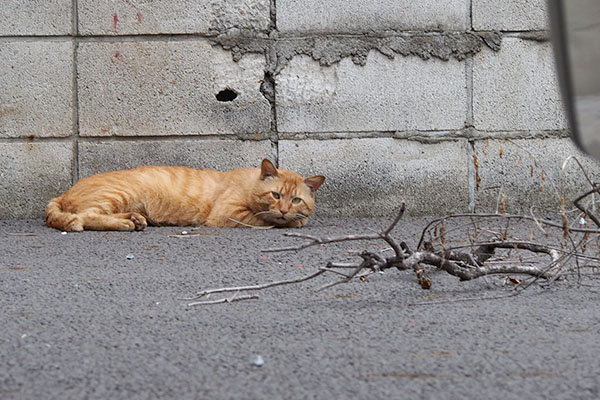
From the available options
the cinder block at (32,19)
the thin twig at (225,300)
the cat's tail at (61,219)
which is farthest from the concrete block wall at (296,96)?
the thin twig at (225,300)

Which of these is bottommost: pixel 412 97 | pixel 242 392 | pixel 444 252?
pixel 242 392

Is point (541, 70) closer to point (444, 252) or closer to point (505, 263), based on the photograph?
point (505, 263)

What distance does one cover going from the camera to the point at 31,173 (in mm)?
4902

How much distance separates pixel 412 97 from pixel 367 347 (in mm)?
3219

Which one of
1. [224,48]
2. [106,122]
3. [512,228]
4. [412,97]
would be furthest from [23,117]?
[512,228]

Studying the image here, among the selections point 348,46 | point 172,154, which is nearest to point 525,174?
point 348,46

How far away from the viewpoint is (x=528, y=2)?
4.96m

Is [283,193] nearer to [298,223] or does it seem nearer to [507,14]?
[298,223]

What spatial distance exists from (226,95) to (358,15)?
3.33 ft

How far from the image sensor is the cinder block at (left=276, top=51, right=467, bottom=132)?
16.2 feet

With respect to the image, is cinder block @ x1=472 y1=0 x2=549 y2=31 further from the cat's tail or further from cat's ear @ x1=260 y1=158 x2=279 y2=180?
the cat's tail

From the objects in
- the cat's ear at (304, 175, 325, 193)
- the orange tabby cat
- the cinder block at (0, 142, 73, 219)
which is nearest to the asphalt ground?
the orange tabby cat

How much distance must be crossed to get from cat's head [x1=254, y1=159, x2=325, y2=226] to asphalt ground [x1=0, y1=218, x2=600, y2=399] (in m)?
1.24

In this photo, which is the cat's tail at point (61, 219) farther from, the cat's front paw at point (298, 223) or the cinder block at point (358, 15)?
the cinder block at point (358, 15)
